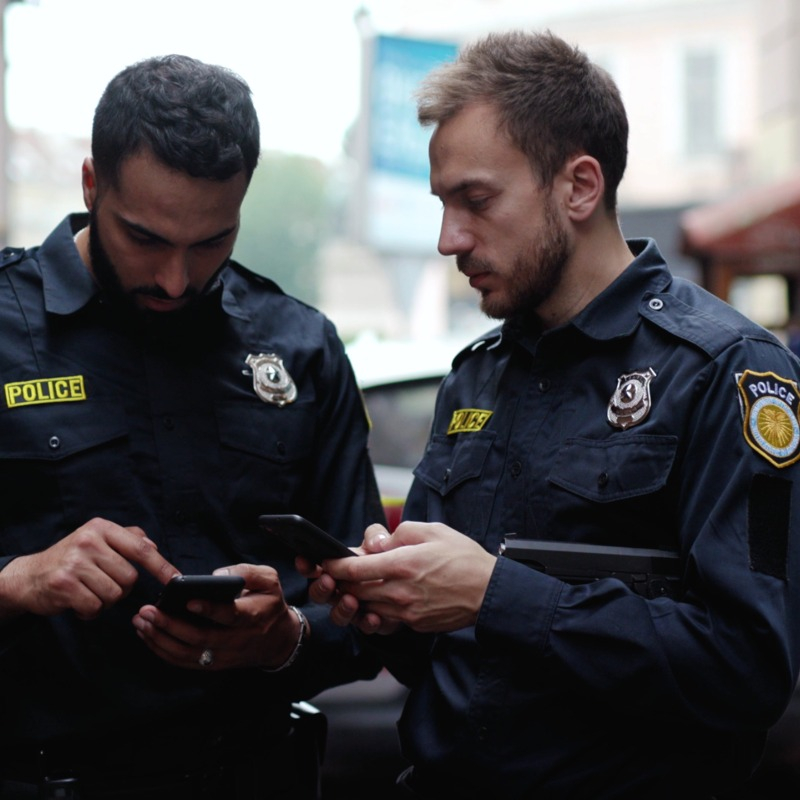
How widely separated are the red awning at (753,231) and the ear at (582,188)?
24.9 ft

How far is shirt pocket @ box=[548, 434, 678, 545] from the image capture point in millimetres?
2000

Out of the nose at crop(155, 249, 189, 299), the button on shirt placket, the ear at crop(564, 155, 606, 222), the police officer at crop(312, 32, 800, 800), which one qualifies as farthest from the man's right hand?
the ear at crop(564, 155, 606, 222)

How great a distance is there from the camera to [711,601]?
6.28 feet

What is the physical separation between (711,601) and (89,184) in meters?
1.44

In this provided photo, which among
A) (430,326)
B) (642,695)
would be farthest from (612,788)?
(430,326)

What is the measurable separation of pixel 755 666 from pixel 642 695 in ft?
0.59

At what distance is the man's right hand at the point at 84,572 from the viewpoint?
2.02m

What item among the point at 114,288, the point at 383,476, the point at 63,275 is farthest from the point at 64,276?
the point at 383,476

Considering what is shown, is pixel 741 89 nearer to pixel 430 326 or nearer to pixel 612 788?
pixel 430 326

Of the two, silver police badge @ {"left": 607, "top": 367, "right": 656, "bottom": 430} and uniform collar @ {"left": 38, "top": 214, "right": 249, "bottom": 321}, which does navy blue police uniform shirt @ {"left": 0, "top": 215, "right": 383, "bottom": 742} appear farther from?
silver police badge @ {"left": 607, "top": 367, "right": 656, "bottom": 430}

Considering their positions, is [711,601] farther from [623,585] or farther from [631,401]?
[631,401]

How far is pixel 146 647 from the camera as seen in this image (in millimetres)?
2307

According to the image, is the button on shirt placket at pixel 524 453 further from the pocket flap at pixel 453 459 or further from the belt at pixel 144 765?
the belt at pixel 144 765

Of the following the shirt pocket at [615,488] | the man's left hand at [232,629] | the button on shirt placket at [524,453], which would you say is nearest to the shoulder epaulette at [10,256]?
the man's left hand at [232,629]
